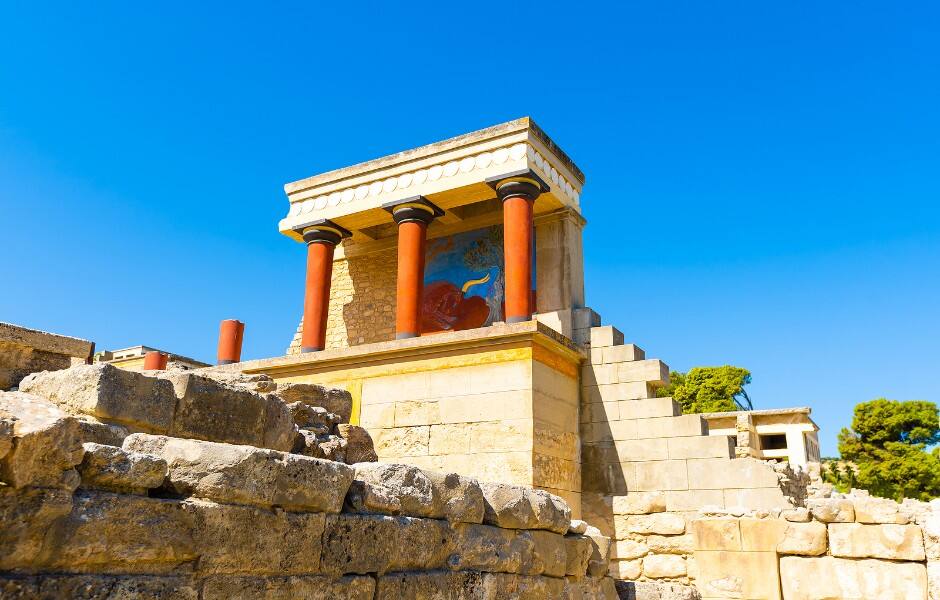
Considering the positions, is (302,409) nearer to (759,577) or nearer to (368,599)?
(368,599)

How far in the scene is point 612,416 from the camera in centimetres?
1005

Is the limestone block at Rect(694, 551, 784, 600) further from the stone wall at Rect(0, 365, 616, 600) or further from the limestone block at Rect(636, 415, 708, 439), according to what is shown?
the limestone block at Rect(636, 415, 708, 439)

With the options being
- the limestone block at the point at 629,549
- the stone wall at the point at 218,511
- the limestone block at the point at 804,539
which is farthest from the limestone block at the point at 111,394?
the limestone block at the point at 629,549

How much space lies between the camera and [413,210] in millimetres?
12414

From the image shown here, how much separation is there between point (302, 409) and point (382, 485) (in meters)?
2.28

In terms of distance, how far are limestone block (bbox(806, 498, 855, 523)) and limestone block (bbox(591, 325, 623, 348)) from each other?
4.36 metres

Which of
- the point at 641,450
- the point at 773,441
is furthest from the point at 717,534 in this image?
the point at 773,441

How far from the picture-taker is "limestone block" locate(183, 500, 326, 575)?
8.87 ft

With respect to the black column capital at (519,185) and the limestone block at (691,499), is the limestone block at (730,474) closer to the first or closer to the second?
the limestone block at (691,499)

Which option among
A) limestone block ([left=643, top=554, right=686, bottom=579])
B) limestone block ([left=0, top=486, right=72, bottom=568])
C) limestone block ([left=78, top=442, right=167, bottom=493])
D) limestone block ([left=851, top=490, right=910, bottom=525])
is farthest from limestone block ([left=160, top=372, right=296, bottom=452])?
limestone block ([left=643, top=554, right=686, bottom=579])

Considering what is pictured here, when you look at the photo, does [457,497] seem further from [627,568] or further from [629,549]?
[629,549]

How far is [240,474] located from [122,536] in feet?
1.67

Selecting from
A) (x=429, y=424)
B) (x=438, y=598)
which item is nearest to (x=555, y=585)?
(x=438, y=598)

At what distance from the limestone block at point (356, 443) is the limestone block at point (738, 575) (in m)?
3.38
